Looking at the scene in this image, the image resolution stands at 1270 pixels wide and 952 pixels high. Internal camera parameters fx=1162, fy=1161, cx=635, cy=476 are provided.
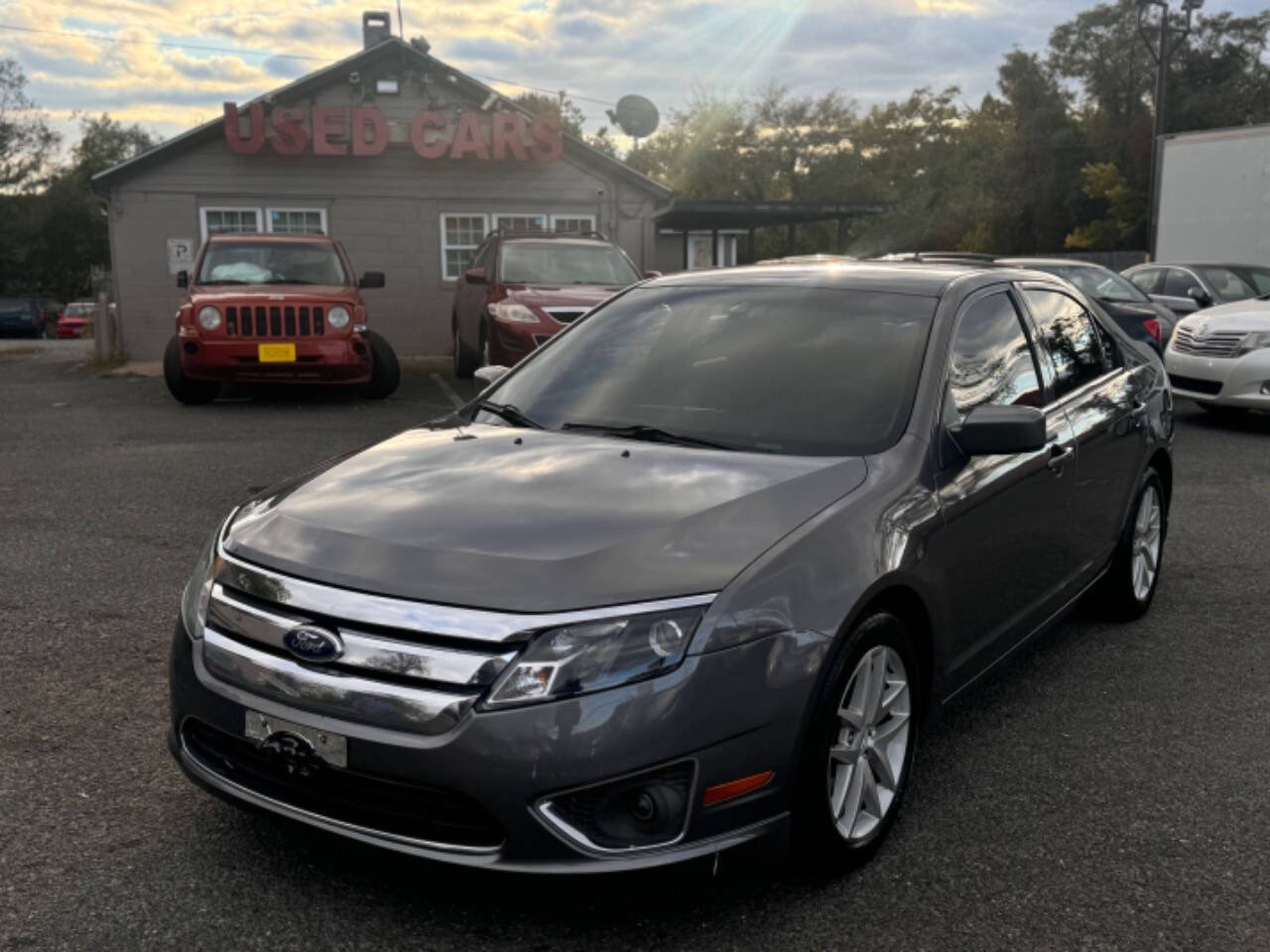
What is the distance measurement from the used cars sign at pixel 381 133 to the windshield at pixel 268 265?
5.10 metres

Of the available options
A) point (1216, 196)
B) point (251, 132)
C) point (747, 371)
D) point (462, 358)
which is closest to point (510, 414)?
point (747, 371)

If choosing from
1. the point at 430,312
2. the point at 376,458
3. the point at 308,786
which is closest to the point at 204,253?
the point at 430,312

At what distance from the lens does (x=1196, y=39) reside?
56156 millimetres

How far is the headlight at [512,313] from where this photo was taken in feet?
39.0

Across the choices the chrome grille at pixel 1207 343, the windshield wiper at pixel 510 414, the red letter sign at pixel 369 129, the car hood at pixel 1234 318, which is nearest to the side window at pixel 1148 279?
the car hood at pixel 1234 318

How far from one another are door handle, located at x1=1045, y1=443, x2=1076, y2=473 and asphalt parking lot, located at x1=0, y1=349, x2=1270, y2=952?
2.77 ft

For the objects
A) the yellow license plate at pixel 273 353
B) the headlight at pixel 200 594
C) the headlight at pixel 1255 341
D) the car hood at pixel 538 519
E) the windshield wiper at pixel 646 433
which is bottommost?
the yellow license plate at pixel 273 353

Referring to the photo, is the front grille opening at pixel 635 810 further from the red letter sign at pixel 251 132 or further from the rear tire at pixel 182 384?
the red letter sign at pixel 251 132

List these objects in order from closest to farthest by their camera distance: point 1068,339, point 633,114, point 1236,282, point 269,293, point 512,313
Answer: point 1068,339
point 512,313
point 269,293
point 1236,282
point 633,114

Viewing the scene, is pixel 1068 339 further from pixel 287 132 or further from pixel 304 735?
pixel 287 132

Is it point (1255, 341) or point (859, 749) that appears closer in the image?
point (859, 749)

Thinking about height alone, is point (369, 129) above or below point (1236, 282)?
above

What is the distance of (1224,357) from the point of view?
10828 millimetres

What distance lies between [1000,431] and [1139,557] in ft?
6.82
